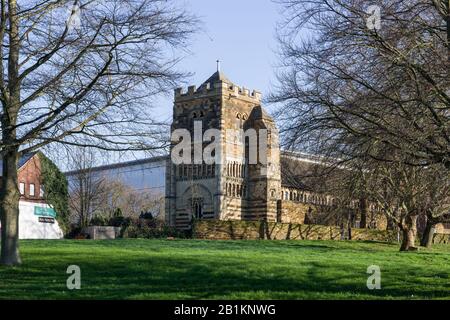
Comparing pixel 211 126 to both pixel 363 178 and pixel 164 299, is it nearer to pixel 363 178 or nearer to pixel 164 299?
pixel 363 178

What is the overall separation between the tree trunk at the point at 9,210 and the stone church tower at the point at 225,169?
5359 centimetres

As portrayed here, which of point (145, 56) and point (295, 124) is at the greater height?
point (145, 56)

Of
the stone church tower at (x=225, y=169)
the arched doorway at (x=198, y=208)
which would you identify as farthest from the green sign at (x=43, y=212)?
the arched doorway at (x=198, y=208)

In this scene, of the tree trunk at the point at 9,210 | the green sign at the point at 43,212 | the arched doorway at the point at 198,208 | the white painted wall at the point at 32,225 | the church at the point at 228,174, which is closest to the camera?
the tree trunk at the point at 9,210

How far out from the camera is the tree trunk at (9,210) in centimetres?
1888

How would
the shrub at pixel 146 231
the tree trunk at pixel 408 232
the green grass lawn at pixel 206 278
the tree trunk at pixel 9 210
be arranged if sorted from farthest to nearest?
the shrub at pixel 146 231
the tree trunk at pixel 408 232
the tree trunk at pixel 9 210
the green grass lawn at pixel 206 278

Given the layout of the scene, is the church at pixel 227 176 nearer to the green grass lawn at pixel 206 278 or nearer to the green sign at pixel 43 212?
the green sign at pixel 43 212

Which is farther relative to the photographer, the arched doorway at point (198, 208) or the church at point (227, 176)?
the arched doorway at point (198, 208)

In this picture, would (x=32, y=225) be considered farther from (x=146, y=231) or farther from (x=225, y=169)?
(x=225, y=169)

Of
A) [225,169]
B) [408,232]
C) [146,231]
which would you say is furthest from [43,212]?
[408,232]

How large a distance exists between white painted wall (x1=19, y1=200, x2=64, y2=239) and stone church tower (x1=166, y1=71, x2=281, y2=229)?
45.8 ft
